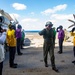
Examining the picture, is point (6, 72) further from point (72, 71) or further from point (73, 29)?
point (73, 29)

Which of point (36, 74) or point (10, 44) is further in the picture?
point (10, 44)

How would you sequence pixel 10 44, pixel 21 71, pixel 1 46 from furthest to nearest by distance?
pixel 10 44 → pixel 21 71 → pixel 1 46

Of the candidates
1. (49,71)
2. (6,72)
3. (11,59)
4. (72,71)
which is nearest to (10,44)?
(11,59)

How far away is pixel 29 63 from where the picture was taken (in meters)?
11.3

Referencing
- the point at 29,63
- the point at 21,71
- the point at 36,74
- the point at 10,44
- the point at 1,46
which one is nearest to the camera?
the point at 1,46

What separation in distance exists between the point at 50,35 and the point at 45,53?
0.88 meters

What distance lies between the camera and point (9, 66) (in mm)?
10391

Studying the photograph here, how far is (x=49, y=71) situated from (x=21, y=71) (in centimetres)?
108

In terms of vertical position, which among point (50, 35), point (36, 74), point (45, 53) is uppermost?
point (50, 35)

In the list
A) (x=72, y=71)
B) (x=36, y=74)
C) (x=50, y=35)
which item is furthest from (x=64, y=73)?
(x=50, y=35)

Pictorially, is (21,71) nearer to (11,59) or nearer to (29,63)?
(11,59)

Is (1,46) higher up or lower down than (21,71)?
higher up

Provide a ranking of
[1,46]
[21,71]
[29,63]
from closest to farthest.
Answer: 1. [1,46]
2. [21,71]
3. [29,63]

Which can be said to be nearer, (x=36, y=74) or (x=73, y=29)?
(x=36, y=74)
